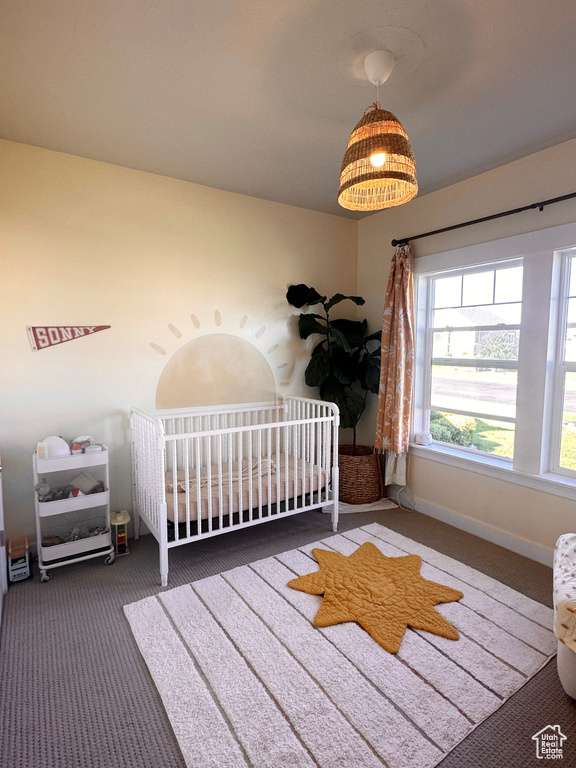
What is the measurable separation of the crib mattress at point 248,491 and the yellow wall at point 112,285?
0.66 m

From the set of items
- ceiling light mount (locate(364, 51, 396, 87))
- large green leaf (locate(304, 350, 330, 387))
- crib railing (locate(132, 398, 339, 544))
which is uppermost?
ceiling light mount (locate(364, 51, 396, 87))

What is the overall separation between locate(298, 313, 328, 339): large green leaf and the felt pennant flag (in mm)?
1530

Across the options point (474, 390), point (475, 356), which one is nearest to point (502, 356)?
point (475, 356)

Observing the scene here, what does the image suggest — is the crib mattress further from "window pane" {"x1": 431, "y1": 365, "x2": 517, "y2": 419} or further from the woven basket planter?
"window pane" {"x1": 431, "y1": 365, "x2": 517, "y2": 419}

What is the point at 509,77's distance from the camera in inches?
67.2

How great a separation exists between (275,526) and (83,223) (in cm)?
240

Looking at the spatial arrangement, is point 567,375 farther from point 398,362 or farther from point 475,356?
point 398,362

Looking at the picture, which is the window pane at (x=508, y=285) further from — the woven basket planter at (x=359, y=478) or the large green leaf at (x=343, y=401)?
the woven basket planter at (x=359, y=478)

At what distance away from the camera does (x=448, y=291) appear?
3131 millimetres

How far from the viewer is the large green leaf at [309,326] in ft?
10.7

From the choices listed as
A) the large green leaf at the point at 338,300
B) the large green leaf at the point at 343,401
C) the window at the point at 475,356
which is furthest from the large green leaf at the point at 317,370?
the window at the point at 475,356

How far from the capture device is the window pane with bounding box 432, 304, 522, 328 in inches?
106

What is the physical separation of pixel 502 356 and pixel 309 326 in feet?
4.67

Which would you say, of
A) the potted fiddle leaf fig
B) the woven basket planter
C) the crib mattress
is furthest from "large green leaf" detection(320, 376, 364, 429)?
the crib mattress
